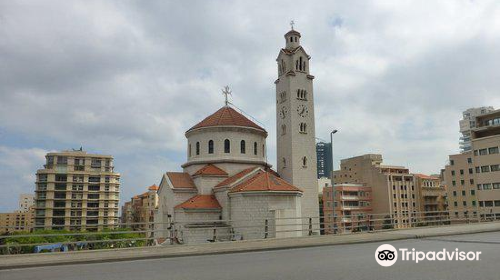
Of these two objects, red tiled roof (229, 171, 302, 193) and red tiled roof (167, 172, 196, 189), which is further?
red tiled roof (167, 172, 196, 189)

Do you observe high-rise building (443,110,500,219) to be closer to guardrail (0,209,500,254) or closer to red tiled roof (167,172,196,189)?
guardrail (0,209,500,254)

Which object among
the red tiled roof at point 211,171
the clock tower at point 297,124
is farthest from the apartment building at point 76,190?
the clock tower at point 297,124

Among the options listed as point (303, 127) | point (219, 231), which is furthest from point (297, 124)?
point (219, 231)

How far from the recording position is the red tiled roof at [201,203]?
32562mm

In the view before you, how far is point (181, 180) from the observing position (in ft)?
121

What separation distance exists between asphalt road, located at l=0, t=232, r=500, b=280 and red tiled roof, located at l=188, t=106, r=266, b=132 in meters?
26.5

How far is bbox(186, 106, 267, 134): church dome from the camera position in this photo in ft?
125

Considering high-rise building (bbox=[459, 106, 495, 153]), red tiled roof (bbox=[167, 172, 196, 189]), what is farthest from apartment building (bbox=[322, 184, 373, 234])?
high-rise building (bbox=[459, 106, 495, 153])

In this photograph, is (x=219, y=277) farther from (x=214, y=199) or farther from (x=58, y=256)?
(x=214, y=199)

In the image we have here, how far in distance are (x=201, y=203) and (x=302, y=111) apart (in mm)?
13364

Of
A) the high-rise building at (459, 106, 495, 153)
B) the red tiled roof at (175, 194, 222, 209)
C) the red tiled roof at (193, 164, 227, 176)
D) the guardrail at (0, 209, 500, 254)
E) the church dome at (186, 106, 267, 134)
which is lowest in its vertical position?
the guardrail at (0, 209, 500, 254)

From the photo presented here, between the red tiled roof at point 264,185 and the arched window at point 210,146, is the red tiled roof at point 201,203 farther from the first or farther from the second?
the arched window at point 210,146

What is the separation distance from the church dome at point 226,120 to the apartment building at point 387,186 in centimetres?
5251

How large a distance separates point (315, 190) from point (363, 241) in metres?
21.4
